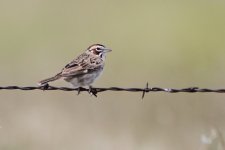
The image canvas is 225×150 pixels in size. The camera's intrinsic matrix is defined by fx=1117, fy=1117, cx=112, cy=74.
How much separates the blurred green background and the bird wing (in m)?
1.29

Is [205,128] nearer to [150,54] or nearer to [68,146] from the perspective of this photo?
[68,146]

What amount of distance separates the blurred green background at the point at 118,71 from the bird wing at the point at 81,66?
4.24ft

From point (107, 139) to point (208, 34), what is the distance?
28.6 ft

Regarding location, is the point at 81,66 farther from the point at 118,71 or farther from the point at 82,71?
the point at 118,71

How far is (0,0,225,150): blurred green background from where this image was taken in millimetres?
15406

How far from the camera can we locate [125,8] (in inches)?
1118

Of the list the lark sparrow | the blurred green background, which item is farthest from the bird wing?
the blurred green background

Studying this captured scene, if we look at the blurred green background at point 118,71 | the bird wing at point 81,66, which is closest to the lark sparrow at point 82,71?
the bird wing at point 81,66

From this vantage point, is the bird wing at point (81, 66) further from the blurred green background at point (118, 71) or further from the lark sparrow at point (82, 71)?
the blurred green background at point (118, 71)

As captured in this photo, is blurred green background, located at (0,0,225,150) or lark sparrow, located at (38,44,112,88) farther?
blurred green background, located at (0,0,225,150)

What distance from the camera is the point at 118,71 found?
790 inches

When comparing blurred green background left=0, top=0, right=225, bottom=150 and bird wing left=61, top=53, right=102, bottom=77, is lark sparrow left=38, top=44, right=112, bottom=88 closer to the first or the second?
bird wing left=61, top=53, right=102, bottom=77

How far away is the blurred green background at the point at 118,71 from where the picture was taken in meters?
15.4

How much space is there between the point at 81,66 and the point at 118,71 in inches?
243
